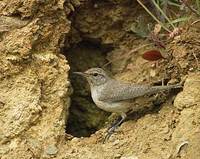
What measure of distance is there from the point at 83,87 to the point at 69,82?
115cm

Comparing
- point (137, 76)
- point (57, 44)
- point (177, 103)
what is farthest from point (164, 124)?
point (57, 44)

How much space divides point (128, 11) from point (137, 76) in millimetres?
868

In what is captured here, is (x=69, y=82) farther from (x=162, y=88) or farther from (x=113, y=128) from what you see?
(x=162, y=88)

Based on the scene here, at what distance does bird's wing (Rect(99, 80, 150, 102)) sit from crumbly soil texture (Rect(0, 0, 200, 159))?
161 mm

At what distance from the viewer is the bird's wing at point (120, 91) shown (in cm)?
669

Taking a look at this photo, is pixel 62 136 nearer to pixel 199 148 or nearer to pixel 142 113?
pixel 142 113

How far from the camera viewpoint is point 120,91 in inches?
270

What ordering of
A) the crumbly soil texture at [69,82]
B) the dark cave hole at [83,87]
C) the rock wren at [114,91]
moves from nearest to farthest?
the crumbly soil texture at [69,82], the rock wren at [114,91], the dark cave hole at [83,87]

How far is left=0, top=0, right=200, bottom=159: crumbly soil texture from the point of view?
621 centimetres

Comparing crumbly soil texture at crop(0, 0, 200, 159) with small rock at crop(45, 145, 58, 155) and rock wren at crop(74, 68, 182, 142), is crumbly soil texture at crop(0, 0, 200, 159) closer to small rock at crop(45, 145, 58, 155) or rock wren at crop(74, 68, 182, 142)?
small rock at crop(45, 145, 58, 155)

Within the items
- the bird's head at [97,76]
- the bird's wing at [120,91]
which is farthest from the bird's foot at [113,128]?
the bird's head at [97,76]

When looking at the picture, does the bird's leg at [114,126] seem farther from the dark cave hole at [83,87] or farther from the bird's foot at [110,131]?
the dark cave hole at [83,87]

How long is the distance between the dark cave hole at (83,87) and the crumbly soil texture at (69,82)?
0.03m

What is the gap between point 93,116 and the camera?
25.6 feet
